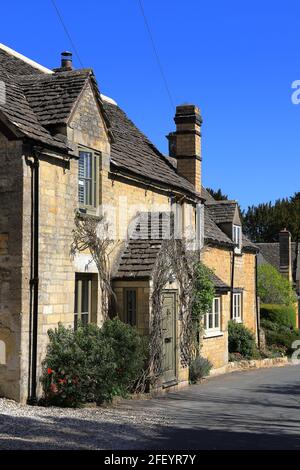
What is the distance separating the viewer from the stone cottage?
12.4 m

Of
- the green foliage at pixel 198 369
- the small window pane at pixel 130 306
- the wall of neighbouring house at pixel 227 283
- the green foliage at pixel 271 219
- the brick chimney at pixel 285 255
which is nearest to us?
the small window pane at pixel 130 306

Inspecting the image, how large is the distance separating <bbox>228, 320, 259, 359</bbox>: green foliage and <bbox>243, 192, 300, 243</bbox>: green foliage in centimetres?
4232

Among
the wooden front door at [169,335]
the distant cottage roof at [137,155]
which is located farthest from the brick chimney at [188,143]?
the wooden front door at [169,335]

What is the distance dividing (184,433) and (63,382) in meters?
3.02

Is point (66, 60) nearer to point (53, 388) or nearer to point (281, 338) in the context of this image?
point (53, 388)

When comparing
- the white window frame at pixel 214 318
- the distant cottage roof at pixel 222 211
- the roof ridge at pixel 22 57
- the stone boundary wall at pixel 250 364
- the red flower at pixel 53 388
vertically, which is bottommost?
the stone boundary wall at pixel 250 364

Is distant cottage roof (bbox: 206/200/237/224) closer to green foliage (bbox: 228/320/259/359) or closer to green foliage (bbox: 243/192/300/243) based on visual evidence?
green foliage (bbox: 228/320/259/359)

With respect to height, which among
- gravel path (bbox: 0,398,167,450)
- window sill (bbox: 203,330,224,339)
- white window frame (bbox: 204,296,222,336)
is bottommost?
gravel path (bbox: 0,398,167,450)

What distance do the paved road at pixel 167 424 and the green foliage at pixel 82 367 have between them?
438 millimetres

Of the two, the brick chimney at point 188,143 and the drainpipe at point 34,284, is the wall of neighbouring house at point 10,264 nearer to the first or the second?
the drainpipe at point 34,284

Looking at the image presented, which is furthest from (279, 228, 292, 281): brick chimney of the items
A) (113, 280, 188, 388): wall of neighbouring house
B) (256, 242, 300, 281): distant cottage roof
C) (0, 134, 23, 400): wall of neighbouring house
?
(0, 134, 23, 400): wall of neighbouring house

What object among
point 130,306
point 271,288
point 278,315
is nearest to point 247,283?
point 278,315

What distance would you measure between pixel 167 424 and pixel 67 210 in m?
A: 4.98

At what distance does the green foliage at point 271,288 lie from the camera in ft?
122
